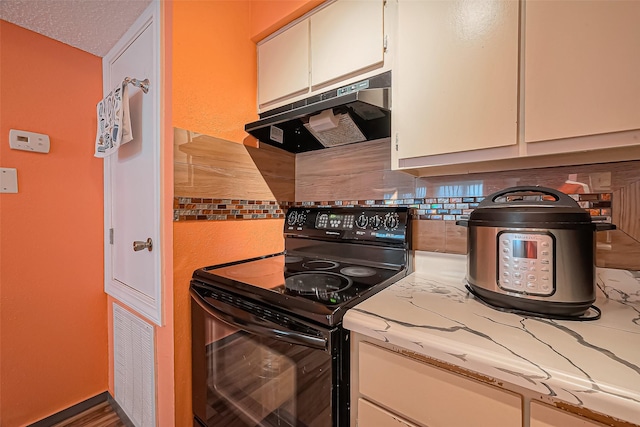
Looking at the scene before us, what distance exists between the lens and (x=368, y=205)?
135cm

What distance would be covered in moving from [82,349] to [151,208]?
3.46 feet

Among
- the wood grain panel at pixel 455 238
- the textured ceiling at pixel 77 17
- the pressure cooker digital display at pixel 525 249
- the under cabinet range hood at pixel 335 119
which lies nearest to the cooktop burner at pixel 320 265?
the wood grain panel at pixel 455 238

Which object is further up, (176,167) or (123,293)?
(176,167)

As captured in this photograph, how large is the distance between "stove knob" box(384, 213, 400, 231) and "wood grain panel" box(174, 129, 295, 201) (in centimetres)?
64

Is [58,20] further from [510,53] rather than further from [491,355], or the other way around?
[491,355]

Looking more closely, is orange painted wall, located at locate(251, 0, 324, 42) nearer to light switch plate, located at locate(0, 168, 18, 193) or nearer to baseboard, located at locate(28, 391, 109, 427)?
light switch plate, located at locate(0, 168, 18, 193)

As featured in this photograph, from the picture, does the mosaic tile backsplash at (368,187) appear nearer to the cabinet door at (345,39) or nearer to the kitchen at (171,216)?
the kitchen at (171,216)

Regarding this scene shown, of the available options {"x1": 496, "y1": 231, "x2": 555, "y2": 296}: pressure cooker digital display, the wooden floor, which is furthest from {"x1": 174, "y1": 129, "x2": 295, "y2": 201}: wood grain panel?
the wooden floor

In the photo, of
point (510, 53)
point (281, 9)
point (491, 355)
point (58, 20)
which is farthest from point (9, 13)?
point (491, 355)

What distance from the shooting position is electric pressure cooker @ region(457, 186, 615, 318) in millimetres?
661

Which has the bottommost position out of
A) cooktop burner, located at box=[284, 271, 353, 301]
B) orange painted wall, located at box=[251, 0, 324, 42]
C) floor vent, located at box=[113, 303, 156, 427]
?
floor vent, located at box=[113, 303, 156, 427]

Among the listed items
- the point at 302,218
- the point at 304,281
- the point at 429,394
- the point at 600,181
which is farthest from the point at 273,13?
the point at 429,394

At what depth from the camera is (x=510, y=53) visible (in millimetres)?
764

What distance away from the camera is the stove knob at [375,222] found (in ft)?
4.07
